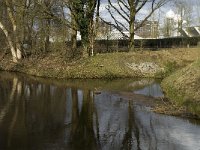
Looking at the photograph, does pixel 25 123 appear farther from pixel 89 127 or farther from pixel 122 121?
pixel 122 121

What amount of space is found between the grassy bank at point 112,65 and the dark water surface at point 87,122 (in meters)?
6.56

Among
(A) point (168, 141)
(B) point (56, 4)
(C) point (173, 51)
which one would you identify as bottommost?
(A) point (168, 141)

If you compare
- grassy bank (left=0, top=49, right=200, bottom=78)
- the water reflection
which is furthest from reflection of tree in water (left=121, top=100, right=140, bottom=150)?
grassy bank (left=0, top=49, right=200, bottom=78)

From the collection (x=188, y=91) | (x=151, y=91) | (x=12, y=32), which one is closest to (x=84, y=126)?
(x=188, y=91)

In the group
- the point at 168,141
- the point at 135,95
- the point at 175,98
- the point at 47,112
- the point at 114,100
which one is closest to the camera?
the point at 168,141

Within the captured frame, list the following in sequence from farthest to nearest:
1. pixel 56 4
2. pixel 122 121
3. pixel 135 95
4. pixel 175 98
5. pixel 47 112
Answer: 1. pixel 56 4
2. pixel 135 95
3. pixel 175 98
4. pixel 47 112
5. pixel 122 121

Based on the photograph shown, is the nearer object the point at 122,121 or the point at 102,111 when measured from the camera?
the point at 122,121

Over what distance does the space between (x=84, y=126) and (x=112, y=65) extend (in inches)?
736

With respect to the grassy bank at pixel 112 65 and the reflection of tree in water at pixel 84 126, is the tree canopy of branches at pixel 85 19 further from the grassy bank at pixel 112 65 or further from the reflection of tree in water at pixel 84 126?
the reflection of tree in water at pixel 84 126

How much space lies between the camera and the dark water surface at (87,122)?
13.6m

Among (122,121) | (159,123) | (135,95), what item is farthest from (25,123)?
(135,95)

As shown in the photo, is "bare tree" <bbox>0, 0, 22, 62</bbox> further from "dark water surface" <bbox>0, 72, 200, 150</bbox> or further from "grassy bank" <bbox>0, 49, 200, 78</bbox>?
"dark water surface" <bbox>0, 72, 200, 150</bbox>

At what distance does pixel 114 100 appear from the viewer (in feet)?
73.0

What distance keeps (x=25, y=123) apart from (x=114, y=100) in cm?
684
